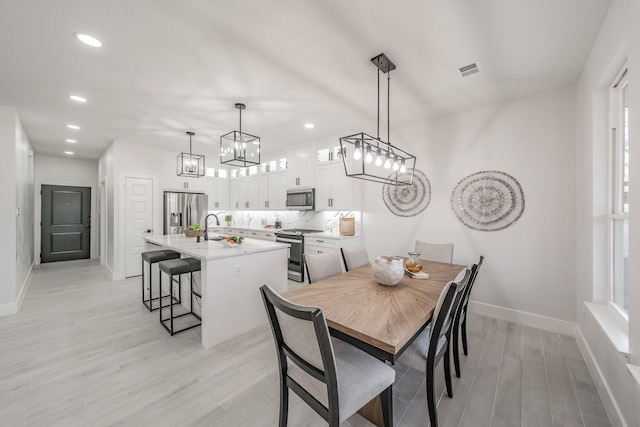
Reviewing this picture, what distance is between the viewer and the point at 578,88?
8.78 feet

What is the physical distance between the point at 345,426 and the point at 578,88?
12.6ft

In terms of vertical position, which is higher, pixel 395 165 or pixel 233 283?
pixel 395 165

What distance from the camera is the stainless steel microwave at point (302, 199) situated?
510cm

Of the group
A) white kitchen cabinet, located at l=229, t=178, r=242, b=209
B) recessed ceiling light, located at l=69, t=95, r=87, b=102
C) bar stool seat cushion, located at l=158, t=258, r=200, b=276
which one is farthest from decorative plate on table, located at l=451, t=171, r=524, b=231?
white kitchen cabinet, located at l=229, t=178, r=242, b=209

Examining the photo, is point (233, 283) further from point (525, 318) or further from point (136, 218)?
point (136, 218)

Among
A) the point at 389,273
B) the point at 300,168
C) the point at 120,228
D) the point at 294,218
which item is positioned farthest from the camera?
the point at 294,218

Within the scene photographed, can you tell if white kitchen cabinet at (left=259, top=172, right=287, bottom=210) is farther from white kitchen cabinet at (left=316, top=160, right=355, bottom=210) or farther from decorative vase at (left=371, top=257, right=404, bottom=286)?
decorative vase at (left=371, top=257, right=404, bottom=286)

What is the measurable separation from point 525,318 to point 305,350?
10.4 feet

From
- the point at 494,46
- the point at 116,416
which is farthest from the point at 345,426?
the point at 494,46

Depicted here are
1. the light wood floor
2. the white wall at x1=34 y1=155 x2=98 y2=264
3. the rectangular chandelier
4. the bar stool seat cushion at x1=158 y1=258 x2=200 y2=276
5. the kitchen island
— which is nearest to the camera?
the light wood floor

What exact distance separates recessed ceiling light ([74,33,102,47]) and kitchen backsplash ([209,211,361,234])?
385 centimetres

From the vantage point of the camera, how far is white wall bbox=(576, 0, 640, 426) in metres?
1.41

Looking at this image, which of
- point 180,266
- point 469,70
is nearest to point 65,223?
point 180,266

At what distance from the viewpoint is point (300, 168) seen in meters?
5.36
